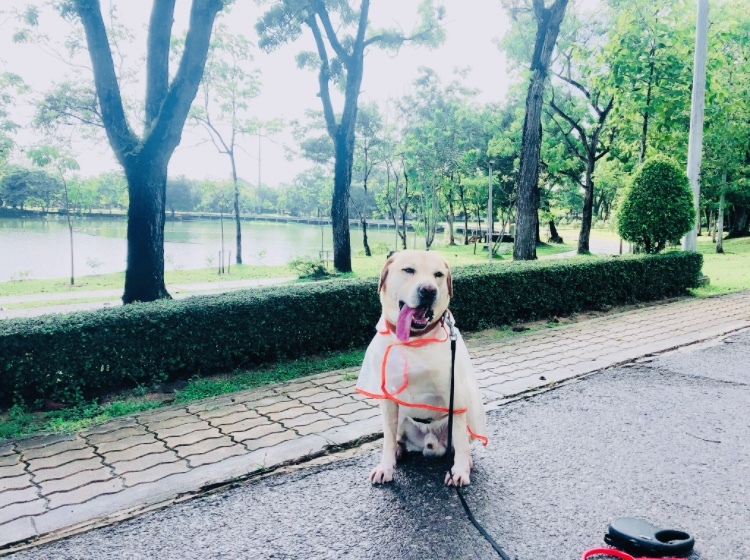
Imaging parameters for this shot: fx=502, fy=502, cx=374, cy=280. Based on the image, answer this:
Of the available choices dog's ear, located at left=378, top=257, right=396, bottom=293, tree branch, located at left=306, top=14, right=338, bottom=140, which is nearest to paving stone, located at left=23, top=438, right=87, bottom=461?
dog's ear, located at left=378, top=257, right=396, bottom=293

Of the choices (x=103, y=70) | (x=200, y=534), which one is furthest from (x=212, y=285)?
(x=200, y=534)

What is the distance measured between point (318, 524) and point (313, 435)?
115 centimetres

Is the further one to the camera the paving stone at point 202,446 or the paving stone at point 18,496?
the paving stone at point 202,446

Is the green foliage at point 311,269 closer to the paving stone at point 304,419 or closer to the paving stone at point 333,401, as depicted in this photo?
the paving stone at point 333,401

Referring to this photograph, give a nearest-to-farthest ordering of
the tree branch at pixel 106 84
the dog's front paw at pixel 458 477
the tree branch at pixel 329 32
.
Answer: the dog's front paw at pixel 458 477, the tree branch at pixel 106 84, the tree branch at pixel 329 32

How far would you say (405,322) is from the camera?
2.91 metres

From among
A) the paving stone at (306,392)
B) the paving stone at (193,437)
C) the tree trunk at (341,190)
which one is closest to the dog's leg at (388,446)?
the paving stone at (193,437)

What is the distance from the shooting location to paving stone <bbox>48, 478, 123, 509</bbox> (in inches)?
118

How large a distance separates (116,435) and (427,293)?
281 centimetres

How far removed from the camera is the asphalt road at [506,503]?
2584mm

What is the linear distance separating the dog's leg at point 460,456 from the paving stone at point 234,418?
1882 mm

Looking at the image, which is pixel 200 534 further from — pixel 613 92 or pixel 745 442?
pixel 613 92

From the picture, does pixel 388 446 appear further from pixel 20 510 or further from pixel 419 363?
pixel 20 510

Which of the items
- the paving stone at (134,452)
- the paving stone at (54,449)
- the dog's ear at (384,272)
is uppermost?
the dog's ear at (384,272)
